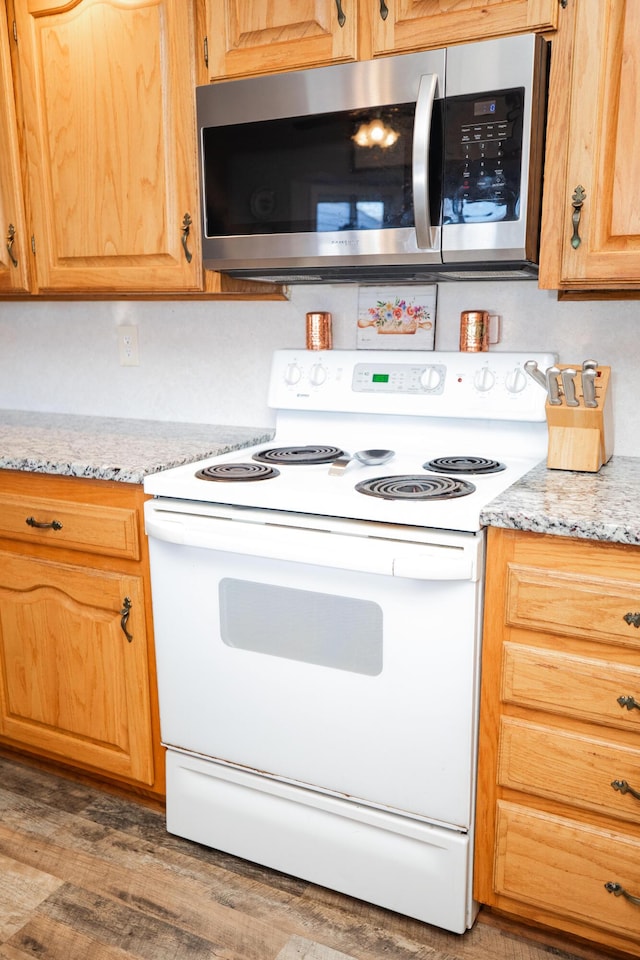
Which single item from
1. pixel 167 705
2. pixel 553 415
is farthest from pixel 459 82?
pixel 167 705

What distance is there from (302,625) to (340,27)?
1.20 metres

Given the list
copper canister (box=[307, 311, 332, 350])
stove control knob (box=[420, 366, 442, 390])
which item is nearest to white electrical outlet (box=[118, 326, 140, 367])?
copper canister (box=[307, 311, 332, 350])

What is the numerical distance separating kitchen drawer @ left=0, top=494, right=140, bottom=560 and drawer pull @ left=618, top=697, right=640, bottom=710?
39.9 inches

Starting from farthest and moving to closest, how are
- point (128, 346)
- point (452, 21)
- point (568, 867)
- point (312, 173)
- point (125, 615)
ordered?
point (128, 346) < point (125, 615) < point (312, 173) < point (452, 21) < point (568, 867)

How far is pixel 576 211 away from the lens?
1432mm

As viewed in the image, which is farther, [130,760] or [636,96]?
[130,760]

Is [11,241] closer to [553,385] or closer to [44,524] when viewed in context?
[44,524]

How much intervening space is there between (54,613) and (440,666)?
991 millimetres

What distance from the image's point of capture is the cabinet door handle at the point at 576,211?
1.42 metres

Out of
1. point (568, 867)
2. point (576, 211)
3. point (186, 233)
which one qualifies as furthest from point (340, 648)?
point (186, 233)

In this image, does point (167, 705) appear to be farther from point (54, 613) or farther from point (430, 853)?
point (430, 853)

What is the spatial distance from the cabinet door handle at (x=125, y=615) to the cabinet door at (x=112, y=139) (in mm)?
761

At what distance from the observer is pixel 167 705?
1.71 meters

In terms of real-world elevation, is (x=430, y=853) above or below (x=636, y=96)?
below
